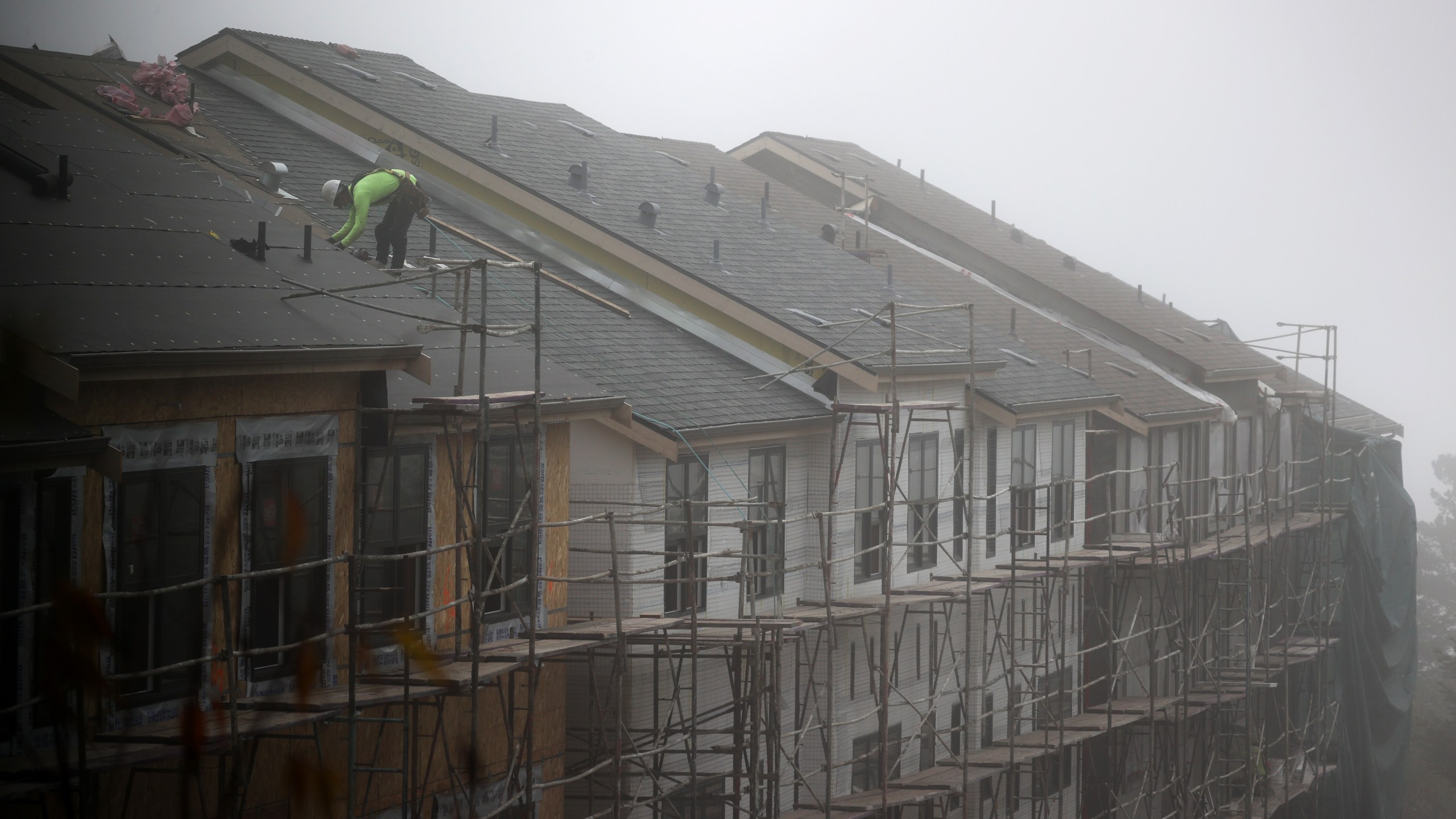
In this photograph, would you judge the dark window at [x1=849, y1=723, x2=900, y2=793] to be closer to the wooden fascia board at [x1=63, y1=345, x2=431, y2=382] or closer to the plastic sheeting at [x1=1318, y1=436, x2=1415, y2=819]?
the wooden fascia board at [x1=63, y1=345, x2=431, y2=382]

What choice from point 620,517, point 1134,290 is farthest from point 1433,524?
point 620,517

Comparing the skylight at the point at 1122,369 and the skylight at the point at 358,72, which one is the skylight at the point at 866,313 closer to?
the skylight at the point at 358,72

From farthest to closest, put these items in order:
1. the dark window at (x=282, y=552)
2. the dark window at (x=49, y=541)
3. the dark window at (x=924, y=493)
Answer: the dark window at (x=924, y=493) < the dark window at (x=282, y=552) < the dark window at (x=49, y=541)

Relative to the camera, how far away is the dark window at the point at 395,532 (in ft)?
39.3

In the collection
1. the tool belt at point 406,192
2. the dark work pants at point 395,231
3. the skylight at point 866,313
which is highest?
the tool belt at point 406,192

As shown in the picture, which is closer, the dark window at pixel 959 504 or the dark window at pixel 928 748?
the dark window at pixel 928 748

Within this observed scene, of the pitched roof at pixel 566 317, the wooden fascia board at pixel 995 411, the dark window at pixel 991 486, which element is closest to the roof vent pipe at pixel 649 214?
the pitched roof at pixel 566 317

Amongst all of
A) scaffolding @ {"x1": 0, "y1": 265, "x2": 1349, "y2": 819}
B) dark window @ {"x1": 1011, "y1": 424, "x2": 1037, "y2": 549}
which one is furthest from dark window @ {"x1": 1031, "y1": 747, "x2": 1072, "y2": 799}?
dark window @ {"x1": 1011, "y1": 424, "x2": 1037, "y2": 549}

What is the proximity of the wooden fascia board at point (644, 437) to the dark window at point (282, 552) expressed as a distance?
4127mm

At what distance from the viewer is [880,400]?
19.8 metres

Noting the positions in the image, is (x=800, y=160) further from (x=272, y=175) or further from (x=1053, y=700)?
(x=272, y=175)

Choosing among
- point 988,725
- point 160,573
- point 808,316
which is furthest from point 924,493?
Answer: point 160,573

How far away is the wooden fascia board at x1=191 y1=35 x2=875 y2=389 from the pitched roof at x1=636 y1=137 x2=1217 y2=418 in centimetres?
781

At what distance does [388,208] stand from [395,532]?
12.2 feet
